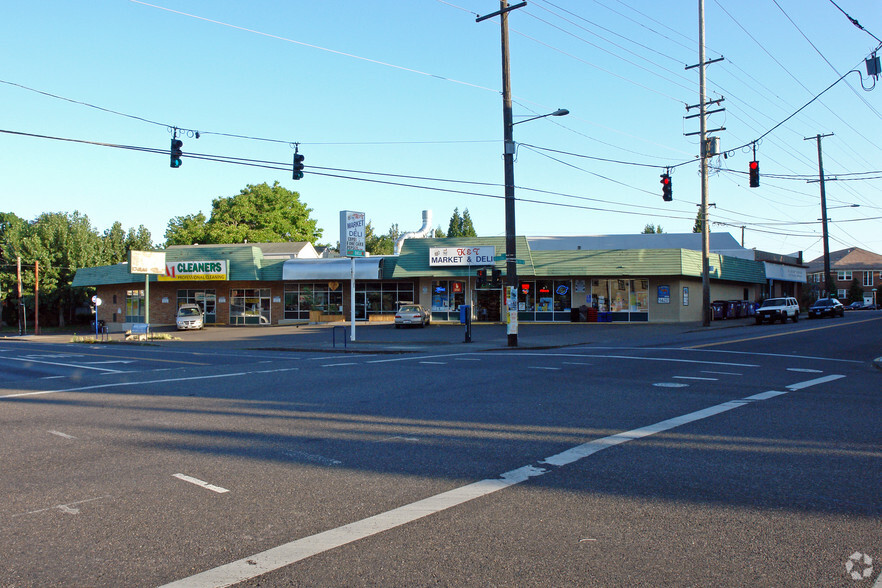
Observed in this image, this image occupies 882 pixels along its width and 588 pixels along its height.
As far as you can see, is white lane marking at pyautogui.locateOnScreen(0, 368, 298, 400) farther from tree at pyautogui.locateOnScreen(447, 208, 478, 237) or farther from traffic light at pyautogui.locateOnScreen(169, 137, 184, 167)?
tree at pyautogui.locateOnScreen(447, 208, 478, 237)

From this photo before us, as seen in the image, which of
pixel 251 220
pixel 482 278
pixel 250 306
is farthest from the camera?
pixel 251 220

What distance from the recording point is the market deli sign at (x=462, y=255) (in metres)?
40.2

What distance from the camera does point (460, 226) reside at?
348ft

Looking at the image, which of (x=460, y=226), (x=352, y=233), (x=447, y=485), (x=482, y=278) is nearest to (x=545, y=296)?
(x=482, y=278)

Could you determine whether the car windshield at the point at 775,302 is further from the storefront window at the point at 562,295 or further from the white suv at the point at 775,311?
the storefront window at the point at 562,295

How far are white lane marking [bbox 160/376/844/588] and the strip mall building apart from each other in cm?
2989

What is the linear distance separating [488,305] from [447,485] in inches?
1444

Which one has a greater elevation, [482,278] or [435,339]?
[482,278]

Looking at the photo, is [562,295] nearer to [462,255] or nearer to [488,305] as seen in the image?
[488,305]

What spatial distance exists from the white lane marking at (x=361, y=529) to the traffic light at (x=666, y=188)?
69.8ft

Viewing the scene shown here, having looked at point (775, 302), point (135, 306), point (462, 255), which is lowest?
point (775, 302)

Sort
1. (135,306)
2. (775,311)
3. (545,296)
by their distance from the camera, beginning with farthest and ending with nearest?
1. (135,306)
2. (545,296)
3. (775,311)

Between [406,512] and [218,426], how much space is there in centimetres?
455

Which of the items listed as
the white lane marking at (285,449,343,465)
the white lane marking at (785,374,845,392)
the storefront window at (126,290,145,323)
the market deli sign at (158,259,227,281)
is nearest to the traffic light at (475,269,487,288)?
the white lane marking at (785,374,845,392)
